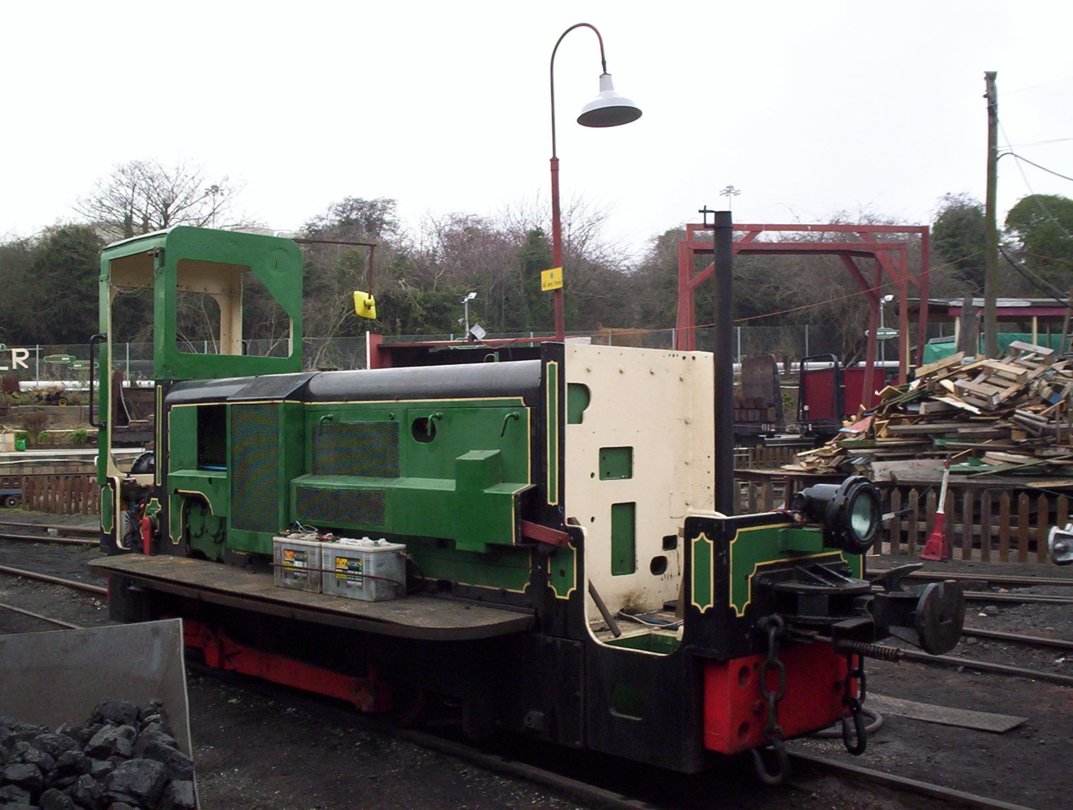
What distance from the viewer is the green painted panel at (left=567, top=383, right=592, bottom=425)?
187 inches

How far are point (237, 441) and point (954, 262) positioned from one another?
35.5m

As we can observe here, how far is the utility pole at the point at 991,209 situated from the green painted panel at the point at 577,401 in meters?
16.8

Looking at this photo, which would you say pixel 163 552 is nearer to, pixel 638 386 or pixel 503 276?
pixel 638 386

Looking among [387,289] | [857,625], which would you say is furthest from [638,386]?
[387,289]

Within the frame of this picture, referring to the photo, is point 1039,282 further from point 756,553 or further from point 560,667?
point 560,667

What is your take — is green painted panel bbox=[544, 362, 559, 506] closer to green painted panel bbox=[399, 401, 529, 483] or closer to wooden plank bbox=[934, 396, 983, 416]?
green painted panel bbox=[399, 401, 529, 483]

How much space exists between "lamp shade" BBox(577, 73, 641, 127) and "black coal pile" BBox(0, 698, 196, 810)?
8176mm

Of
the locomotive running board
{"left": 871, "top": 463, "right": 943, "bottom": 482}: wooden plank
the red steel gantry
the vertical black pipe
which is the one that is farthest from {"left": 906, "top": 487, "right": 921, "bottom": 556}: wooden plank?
the locomotive running board

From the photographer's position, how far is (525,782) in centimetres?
474

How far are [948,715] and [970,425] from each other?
27.7ft

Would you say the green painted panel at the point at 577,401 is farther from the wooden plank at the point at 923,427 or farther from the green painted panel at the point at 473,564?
the wooden plank at the point at 923,427

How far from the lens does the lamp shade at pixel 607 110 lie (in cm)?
1073

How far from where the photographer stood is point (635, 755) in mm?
4332

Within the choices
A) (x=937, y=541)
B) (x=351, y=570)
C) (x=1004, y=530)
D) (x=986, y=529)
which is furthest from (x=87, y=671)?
(x=1004, y=530)
